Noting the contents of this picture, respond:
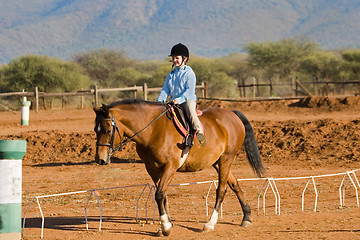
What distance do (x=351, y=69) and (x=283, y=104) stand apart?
3312cm

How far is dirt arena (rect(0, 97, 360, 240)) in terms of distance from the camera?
10.1 meters

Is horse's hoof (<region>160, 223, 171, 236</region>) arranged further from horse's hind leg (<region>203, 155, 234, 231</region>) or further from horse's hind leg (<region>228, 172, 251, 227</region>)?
horse's hind leg (<region>228, 172, 251, 227</region>)

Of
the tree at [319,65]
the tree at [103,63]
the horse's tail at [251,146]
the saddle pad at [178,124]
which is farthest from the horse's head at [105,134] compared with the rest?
the tree at [319,65]

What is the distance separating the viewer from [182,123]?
991 centimetres

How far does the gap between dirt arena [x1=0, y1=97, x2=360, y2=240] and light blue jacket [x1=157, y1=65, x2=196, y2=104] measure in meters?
2.17

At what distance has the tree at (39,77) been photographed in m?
45.7

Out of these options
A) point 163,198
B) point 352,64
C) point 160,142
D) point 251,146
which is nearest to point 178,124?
point 160,142

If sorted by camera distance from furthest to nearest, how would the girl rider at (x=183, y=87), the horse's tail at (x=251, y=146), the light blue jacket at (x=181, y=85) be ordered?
the horse's tail at (x=251, y=146)
the light blue jacket at (x=181, y=85)
the girl rider at (x=183, y=87)

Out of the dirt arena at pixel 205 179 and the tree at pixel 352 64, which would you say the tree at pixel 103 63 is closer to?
the tree at pixel 352 64

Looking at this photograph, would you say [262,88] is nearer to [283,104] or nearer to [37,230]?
[283,104]

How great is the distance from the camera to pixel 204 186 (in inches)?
622

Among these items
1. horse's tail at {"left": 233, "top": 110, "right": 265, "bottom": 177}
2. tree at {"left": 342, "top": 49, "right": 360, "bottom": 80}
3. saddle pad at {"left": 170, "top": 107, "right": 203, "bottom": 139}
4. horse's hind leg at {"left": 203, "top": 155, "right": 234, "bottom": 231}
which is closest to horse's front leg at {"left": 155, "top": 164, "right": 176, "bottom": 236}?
saddle pad at {"left": 170, "top": 107, "right": 203, "bottom": 139}

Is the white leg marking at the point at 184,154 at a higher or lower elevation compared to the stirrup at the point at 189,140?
lower

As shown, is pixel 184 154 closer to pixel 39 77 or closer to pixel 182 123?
pixel 182 123
